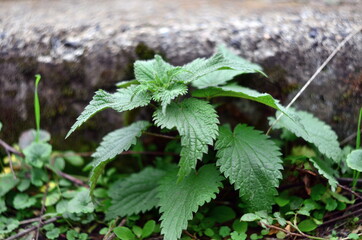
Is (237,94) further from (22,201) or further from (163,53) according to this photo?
(22,201)

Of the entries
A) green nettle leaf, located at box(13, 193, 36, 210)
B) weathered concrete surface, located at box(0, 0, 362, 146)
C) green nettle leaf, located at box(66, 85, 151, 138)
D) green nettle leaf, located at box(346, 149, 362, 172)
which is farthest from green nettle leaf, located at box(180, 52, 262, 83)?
green nettle leaf, located at box(13, 193, 36, 210)

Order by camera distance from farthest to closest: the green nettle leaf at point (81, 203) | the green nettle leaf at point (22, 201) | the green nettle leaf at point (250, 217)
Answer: the green nettle leaf at point (22, 201) < the green nettle leaf at point (81, 203) < the green nettle leaf at point (250, 217)

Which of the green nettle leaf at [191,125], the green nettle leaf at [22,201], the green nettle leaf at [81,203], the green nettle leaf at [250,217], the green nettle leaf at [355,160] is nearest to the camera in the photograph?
the green nettle leaf at [191,125]

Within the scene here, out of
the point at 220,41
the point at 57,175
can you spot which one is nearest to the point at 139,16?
the point at 220,41

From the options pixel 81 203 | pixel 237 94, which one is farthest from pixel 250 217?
pixel 81 203

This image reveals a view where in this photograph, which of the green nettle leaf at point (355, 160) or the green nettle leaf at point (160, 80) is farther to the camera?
the green nettle leaf at point (355, 160)

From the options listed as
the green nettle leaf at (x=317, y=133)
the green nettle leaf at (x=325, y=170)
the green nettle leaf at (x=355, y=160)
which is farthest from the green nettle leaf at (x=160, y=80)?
the green nettle leaf at (x=355, y=160)

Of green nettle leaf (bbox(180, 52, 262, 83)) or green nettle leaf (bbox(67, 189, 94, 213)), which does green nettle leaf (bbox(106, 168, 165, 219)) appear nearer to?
green nettle leaf (bbox(67, 189, 94, 213))

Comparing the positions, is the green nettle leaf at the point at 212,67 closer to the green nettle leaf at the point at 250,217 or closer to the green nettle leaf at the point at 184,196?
the green nettle leaf at the point at 184,196
